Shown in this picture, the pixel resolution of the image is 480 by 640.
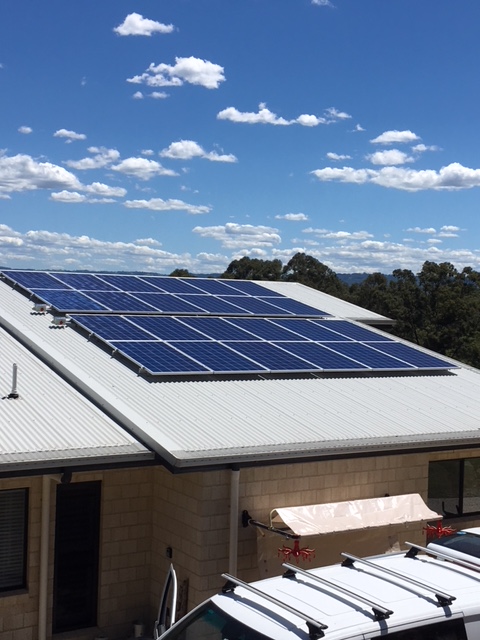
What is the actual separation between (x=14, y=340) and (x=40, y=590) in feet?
19.6

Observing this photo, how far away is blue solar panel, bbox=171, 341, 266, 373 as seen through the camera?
15.4m

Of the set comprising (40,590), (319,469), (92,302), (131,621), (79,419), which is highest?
(92,302)

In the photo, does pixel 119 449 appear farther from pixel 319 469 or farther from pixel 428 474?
pixel 428 474

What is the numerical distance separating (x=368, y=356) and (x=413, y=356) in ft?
5.35

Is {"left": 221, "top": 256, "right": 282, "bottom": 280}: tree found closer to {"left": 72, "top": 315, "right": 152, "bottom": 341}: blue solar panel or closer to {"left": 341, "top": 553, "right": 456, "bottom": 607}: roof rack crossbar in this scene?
{"left": 72, "top": 315, "right": 152, "bottom": 341}: blue solar panel

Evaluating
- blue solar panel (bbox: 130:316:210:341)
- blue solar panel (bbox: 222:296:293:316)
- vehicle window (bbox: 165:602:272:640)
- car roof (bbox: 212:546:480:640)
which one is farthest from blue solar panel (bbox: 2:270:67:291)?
car roof (bbox: 212:546:480:640)

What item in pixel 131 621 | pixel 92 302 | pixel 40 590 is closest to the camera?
pixel 40 590

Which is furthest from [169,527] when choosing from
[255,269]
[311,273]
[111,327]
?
[311,273]

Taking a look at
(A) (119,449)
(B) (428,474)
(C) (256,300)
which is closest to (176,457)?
(A) (119,449)

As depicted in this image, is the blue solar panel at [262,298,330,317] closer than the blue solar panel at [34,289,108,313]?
No

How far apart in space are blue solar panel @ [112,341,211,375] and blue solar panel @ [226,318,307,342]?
2686mm

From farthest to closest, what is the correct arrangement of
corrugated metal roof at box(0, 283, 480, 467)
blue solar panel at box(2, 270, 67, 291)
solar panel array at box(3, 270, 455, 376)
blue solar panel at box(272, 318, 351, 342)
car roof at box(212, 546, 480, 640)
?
blue solar panel at box(2, 270, 67, 291), blue solar panel at box(272, 318, 351, 342), solar panel array at box(3, 270, 455, 376), corrugated metal roof at box(0, 283, 480, 467), car roof at box(212, 546, 480, 640)

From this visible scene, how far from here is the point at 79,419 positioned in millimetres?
12297

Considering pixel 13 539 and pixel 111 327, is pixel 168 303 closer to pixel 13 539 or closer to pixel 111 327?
pixel 111 327
